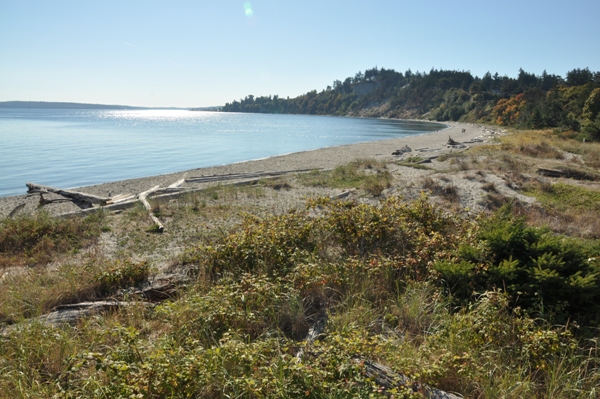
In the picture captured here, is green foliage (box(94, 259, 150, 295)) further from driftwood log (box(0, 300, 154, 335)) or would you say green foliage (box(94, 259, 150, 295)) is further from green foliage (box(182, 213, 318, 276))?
green foliage (box(182, 213, 318, 276))

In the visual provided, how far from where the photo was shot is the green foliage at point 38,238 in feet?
26.0

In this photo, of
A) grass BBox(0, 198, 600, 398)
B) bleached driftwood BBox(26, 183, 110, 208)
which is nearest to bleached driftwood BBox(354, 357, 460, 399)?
grass BBox(0, 198, 600, 398)

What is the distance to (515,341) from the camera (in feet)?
13.3

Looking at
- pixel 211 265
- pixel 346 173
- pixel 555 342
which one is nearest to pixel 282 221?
pixel 211 265

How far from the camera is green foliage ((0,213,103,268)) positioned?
793 cm

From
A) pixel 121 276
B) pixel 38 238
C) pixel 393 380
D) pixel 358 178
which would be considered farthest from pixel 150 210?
pixel 393 380

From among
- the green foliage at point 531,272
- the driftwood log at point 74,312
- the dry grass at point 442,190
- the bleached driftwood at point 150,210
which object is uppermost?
the green foliage at point 531,272

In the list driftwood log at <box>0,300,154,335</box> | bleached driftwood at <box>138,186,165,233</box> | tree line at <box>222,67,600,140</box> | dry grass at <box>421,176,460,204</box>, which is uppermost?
tree line at <box>222,67,600,140</box>

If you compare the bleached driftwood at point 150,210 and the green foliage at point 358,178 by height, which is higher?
the green foliage at point 358,178

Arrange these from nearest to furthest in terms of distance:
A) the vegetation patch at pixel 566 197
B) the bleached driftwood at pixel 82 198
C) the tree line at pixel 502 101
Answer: the vegetation patch at pixel 566 197, the bleached driftwood at pixel 82 198, the tree line at pixel 502 101

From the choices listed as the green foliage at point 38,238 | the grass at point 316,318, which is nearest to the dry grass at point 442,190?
the grass at point 316,318

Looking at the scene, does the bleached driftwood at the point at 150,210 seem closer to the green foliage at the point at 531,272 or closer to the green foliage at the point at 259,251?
the green foliage at the point at 259,251

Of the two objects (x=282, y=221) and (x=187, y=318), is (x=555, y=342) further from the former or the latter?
(x=282, y=221)

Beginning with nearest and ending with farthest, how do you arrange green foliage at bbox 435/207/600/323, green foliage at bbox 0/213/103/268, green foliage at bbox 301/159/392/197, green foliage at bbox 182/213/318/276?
green foliage at bbox 435/207/600/323, green foliage at bbox 182/213/318/276, green foliage at bbox 0/213/103/268, green foliage at bbox 301/159/392/197
